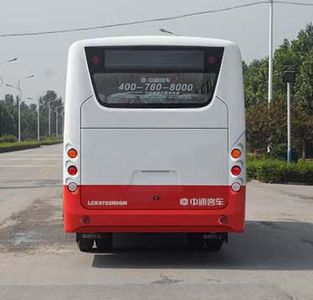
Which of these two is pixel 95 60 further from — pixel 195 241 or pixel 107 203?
pixel 195 241

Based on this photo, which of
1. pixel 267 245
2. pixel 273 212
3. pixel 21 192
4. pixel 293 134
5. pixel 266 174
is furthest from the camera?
pixel 293 134

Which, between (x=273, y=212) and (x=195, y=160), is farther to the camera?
(x=273, y=212)

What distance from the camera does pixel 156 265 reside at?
370 inches

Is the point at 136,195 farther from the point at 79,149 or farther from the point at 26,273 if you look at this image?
the point at 26,273

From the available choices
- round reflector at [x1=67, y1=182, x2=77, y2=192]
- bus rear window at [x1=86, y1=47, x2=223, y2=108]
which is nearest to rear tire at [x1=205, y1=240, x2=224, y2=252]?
bus rear window at [x1=86, y1=47, x2=223, y2=108]

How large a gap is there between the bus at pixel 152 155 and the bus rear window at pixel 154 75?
0.8 inches

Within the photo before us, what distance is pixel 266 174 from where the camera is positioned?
26.1m

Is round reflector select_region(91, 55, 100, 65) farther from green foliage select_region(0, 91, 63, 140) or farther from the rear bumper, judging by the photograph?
green foliage select_region(0, 91, 63, 140)

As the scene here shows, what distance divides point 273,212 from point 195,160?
734cm

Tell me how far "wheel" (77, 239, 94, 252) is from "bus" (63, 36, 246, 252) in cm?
91

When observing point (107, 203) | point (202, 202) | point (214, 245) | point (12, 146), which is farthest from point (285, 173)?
point (12, 146)

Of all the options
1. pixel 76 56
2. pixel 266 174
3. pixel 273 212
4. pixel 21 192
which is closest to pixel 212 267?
pixel 76 56

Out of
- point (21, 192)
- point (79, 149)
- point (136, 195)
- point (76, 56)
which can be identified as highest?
point (76, 56)

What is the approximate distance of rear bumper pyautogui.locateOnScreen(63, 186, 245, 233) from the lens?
9094 mm
